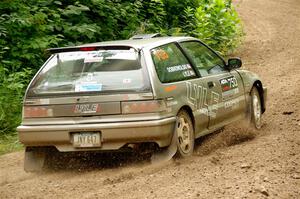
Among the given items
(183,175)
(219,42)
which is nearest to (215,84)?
(183,175)

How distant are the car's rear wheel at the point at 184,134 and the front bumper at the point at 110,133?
23cm

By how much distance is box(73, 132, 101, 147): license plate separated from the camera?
671 centimetres

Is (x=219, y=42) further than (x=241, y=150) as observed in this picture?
Yes

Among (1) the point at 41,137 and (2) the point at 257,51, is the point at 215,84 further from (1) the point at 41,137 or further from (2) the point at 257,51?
(2) the point at 257,51

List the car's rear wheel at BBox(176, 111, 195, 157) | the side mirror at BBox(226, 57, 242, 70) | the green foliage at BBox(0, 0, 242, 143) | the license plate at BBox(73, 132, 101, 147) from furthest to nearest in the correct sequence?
the green foliage at BBox(0, 0, 242, 143)
the side mirror at BBox(226, 57, 242, 70)
the car's rear wheel at BBox(176, 111, 195, 157)
the license plate at BBox(73, 132, 101, 147)

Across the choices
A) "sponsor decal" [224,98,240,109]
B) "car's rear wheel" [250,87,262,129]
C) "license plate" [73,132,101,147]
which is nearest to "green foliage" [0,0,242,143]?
"license plate" [73,132,101,147]

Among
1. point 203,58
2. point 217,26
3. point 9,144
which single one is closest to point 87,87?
point 203,58

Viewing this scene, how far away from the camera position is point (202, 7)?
1778 cm

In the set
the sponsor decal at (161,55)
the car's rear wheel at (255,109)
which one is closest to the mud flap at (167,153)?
the sponsor decal at (161,55)

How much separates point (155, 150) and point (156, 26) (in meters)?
9.20

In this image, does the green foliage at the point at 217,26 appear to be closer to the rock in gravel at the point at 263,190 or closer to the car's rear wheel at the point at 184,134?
the car's rear wheel at the point at 184,134

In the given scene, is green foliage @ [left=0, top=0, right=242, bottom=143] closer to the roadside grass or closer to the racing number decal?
the roadside grass

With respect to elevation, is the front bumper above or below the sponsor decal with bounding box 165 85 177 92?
below

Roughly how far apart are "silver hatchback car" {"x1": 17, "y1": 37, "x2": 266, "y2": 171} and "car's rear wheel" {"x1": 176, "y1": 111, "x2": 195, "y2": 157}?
11 mm
